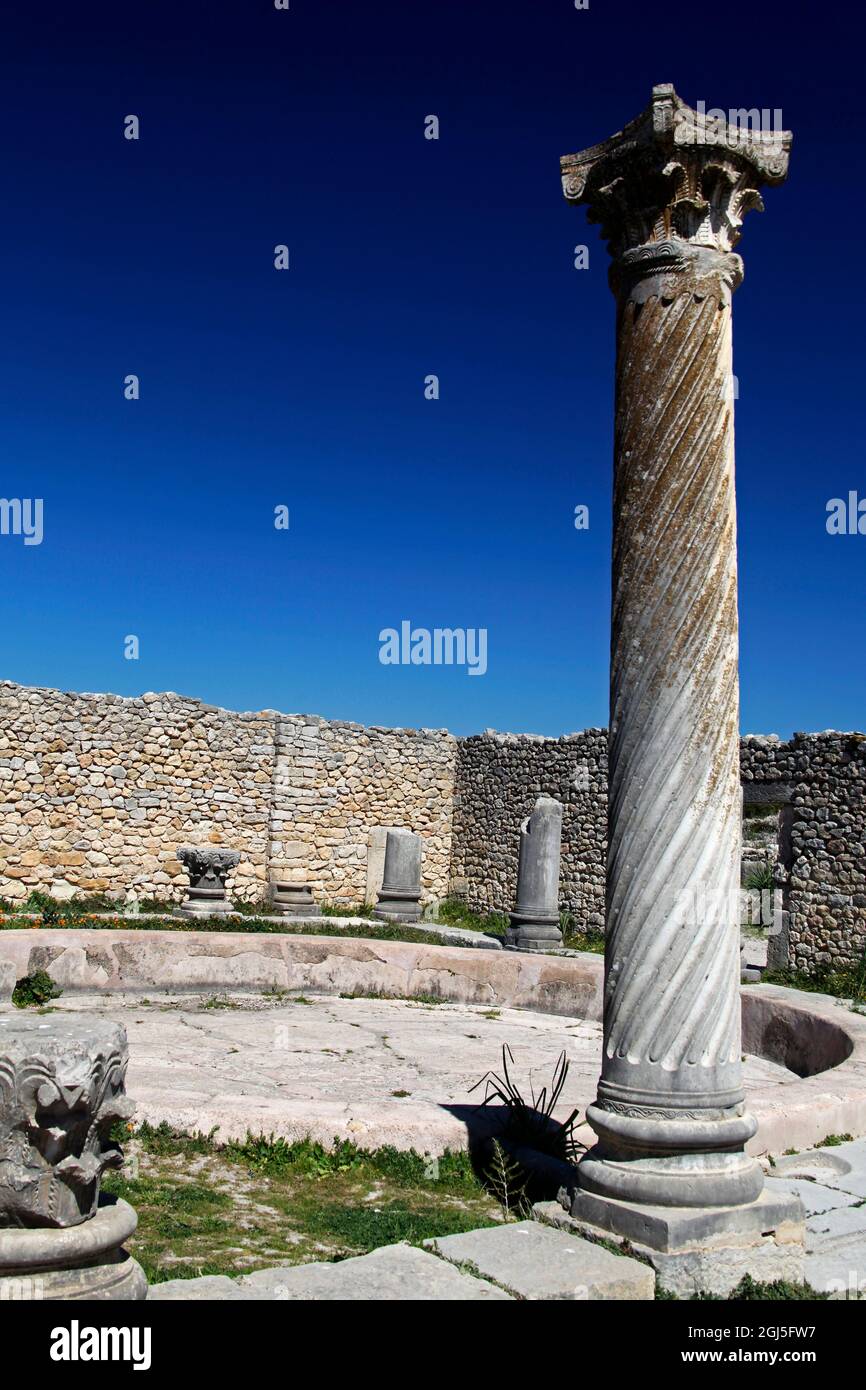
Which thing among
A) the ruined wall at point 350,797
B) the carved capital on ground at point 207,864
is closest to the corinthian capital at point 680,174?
the carved capital on ground at point 207,864

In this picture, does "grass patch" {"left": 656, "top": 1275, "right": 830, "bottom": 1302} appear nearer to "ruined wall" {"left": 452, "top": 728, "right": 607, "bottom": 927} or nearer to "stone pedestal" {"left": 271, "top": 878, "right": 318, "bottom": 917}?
"stone pedestal" {"left": 271, "top": 878, "right": 318, "bottom": 917}

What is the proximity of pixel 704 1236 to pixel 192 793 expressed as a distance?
1533 centimetres

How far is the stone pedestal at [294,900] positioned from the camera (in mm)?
16156

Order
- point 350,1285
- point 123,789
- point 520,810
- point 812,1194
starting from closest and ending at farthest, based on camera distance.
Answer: point 350,1285
point 812,1194
point 123,789
point 520,810

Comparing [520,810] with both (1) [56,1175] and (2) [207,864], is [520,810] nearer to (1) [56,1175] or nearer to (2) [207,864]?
(2) [207,864]

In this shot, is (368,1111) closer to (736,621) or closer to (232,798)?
(736,621)

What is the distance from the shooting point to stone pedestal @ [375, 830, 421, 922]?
52.5 ft

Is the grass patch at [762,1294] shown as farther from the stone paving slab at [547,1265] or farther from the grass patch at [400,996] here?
the grass patch at [400,996]

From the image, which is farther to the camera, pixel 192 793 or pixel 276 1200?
pixel 192 793

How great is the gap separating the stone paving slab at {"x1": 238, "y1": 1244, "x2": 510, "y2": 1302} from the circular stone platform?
178cm

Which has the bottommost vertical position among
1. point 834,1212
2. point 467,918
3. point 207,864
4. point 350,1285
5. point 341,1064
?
point 467,918

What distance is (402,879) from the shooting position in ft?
53.0

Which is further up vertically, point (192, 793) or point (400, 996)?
point (192, 793)

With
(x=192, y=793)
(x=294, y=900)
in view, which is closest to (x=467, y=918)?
(x=294, y=900)
